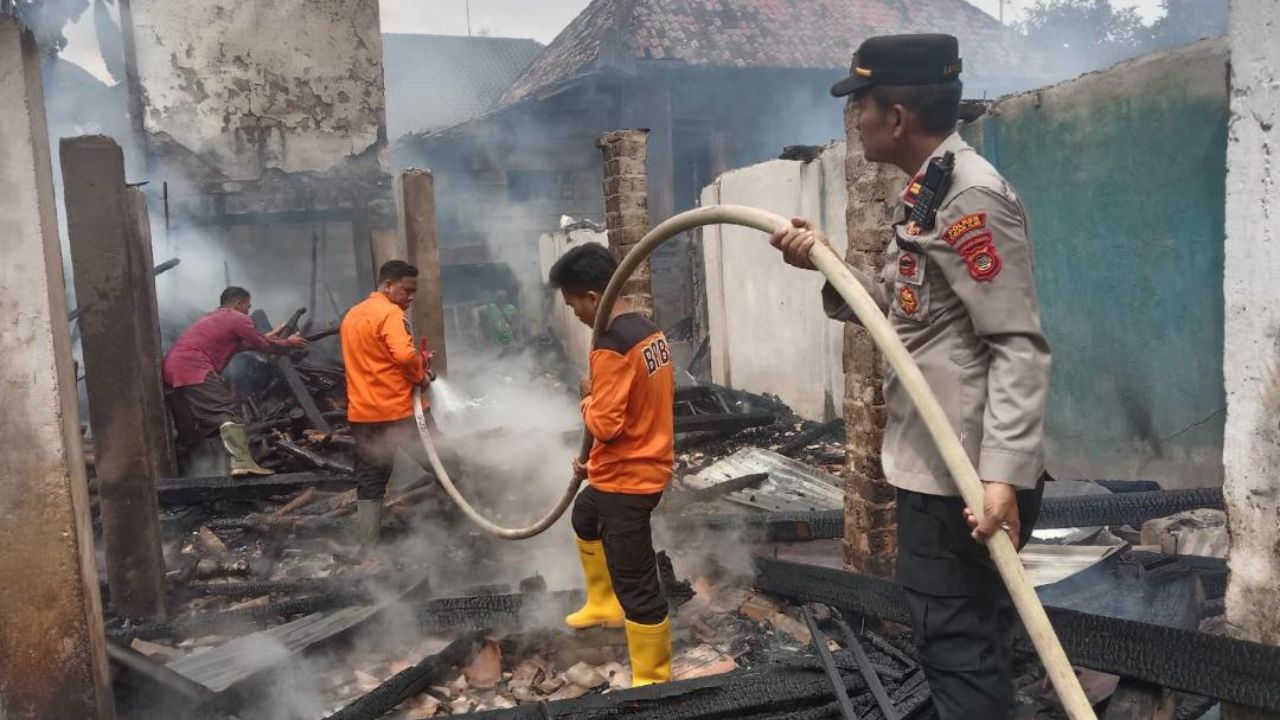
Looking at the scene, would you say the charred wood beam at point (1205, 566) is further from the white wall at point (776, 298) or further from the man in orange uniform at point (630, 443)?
the white wall at point (776, 298)

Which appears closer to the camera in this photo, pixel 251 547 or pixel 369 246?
pixel 251 547

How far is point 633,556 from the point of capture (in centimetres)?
412

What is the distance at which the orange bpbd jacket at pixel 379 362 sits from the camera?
6.56 metres

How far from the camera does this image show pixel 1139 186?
617 cm

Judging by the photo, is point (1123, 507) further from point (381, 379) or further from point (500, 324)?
point (500, 324)

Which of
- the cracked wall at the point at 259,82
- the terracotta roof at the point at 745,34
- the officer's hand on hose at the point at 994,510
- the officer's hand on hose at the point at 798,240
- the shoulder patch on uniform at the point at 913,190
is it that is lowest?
the officer's hand on hose at the point at 994,510

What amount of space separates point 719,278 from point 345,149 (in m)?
6.71

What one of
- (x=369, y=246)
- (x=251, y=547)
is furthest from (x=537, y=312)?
(x=251, y=547)

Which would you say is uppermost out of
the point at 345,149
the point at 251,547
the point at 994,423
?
the point at 345,149

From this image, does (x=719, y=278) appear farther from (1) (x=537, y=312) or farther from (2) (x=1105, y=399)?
(1) (x=537, y=312)

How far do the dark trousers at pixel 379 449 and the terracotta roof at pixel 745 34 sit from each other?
14656mm

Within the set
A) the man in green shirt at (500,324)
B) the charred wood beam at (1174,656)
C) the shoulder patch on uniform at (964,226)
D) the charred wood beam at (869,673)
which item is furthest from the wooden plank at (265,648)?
the man in green shirt at (500,324)

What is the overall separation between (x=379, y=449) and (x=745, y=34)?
57.8 ft

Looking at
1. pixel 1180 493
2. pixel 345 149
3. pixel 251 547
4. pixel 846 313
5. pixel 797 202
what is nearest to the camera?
pixel 846 313
